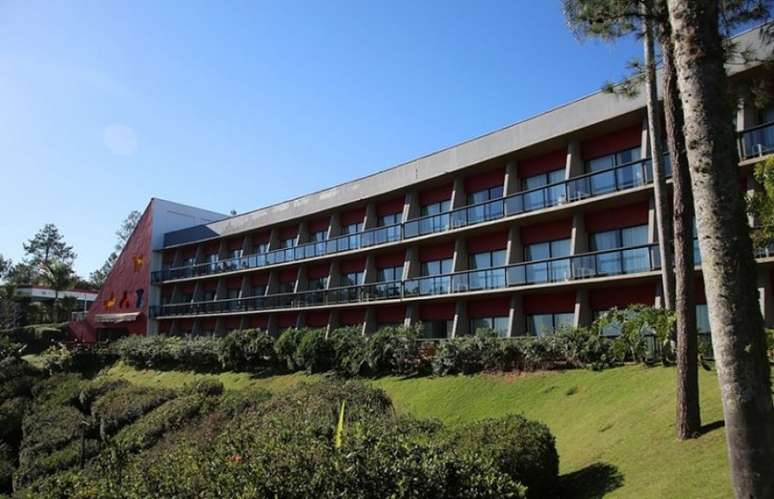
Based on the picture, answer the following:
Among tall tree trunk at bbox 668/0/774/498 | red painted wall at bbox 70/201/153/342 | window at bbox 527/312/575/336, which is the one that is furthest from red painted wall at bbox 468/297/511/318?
red painted wall at bbox 70/201/153/342

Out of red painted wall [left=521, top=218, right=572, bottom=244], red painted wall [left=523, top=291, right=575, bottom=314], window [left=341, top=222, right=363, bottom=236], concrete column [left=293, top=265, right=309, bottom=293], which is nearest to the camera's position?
red painted wall [left=523, top=291, right=575, bottom=314]

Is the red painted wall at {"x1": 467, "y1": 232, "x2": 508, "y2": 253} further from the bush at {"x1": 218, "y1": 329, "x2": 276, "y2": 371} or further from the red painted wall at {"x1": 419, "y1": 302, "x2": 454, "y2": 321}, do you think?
the bush at {"x1": 218, "y1": 329, "x2": 276, "y2": 371}

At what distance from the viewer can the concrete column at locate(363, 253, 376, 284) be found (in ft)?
112

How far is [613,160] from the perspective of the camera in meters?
23.8

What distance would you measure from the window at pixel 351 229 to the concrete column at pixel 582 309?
51.5 ft

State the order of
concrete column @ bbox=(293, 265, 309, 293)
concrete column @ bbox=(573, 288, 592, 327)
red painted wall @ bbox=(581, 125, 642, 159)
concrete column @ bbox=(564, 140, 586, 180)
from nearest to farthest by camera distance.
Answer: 1. red painted wall @ bbox=(581, 125, 642, 159)
2. concrete column @ bbox=(573, 288, 592, 327)
3. concrete column @ bbox=(564, 140, 586, 180)
4. concrete column @ bbox=(293, 265, 309, 293)

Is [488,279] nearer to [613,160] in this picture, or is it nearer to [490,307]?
[490,307]

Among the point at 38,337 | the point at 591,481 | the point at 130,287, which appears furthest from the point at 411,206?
the point at 38,337

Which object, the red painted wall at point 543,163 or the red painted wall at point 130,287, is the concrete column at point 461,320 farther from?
the red painted wall at point 130,287

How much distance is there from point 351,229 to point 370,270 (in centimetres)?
388

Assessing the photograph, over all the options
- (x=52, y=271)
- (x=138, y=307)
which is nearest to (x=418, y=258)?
(x=138, y=307)

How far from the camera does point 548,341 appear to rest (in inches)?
791

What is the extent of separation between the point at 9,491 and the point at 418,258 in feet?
67.8

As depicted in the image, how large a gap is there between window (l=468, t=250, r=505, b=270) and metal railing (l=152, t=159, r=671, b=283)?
70.8 inches
